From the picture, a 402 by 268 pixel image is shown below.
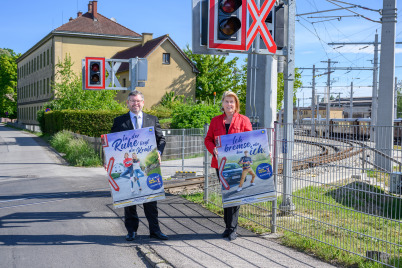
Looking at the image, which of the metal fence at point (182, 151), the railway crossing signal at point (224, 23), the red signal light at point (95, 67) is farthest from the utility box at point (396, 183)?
the red signal light at point (95, 67)

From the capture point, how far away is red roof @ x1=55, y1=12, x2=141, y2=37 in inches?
Answer: 2094

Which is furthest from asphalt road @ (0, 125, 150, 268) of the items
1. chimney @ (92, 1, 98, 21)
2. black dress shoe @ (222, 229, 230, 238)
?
chimney @ (92, 1, 98, 21)

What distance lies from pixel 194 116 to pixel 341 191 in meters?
15.1

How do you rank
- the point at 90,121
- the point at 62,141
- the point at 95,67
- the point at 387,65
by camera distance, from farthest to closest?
the point at 90,121 < the point at 62,141 < the point at 387,65 < the point at 95,67

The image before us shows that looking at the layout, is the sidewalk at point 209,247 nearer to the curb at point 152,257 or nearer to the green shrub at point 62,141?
the curb at point 152,257

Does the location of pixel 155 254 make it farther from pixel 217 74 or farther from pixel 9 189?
pixel 217 74

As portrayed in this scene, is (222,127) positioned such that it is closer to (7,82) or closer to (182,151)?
(182,151)

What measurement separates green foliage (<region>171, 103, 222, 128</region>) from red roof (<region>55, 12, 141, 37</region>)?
36.0m

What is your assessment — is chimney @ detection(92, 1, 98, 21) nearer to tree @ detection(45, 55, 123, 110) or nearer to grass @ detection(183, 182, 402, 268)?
tree @ detection(45, 55, 123, 110)

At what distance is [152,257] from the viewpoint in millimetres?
5270

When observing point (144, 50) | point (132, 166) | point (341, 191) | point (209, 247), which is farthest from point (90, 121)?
point (144, 50)

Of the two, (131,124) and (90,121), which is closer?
(131,124)

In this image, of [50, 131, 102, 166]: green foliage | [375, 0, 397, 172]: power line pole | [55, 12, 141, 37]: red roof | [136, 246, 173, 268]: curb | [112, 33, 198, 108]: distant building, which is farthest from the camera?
[55, 12, 141, 37]: red roof

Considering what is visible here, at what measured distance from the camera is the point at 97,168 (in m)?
15.9
